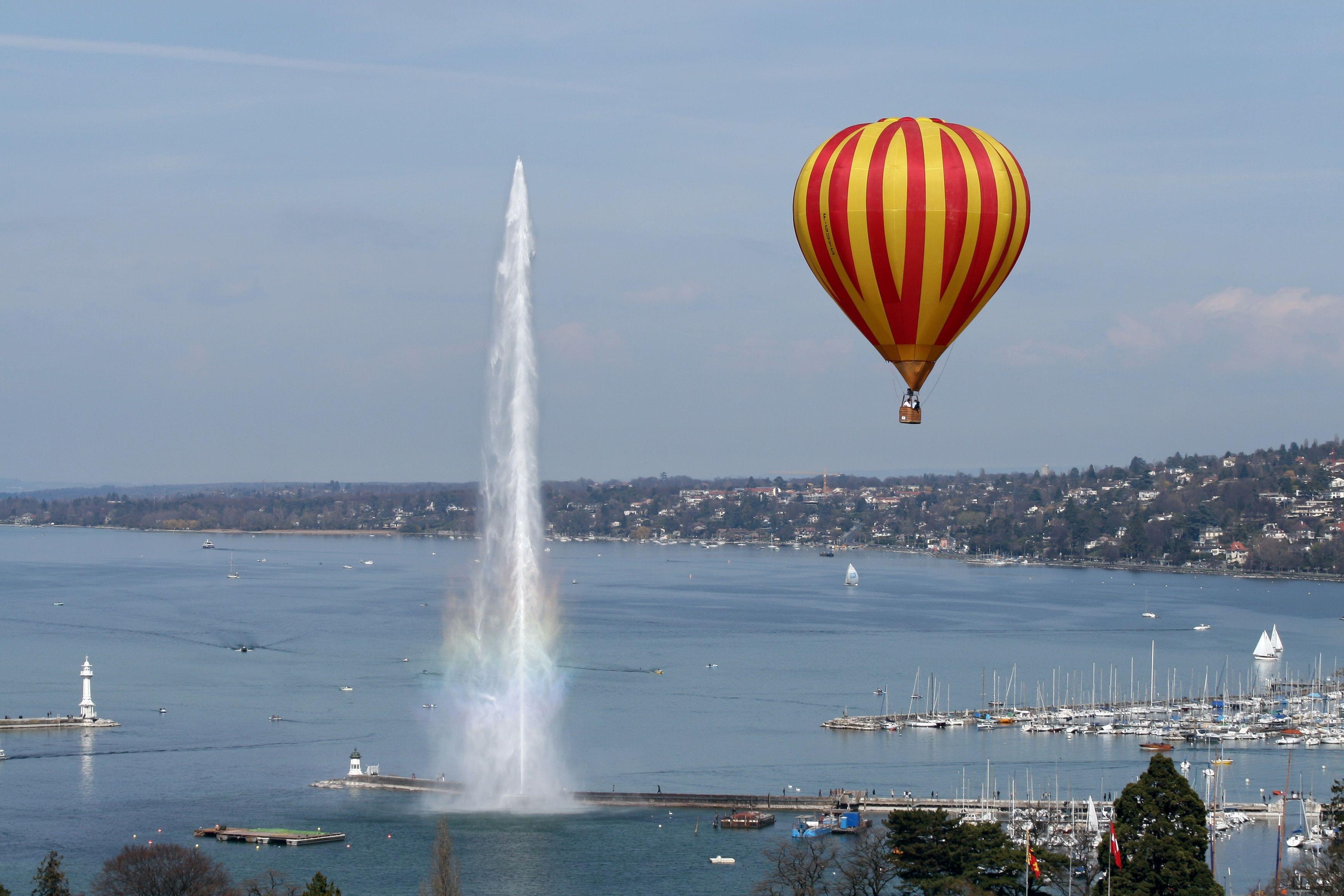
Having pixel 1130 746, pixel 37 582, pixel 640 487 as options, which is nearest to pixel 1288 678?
pixel 1130 746

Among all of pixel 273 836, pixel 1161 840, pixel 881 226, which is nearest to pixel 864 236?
pixel 881 226

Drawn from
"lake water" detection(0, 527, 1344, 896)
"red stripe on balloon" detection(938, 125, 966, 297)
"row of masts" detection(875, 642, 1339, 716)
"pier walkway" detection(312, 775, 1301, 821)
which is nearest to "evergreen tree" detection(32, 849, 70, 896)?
"lake water" detection(0, 527, 1344, 896)

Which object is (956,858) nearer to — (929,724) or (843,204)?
(843,204)

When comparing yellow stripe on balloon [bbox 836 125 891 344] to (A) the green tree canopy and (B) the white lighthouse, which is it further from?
(B) the white lighthouse

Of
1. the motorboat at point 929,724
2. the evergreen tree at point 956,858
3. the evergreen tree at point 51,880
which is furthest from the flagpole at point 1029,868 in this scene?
the motorboat at point 929,724

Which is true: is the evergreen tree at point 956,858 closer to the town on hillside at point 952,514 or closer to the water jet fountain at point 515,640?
the water jet fountain at point 515,640

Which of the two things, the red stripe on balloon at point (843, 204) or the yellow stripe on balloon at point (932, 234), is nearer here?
the yellow stripe on balloon at point (932, 234)
